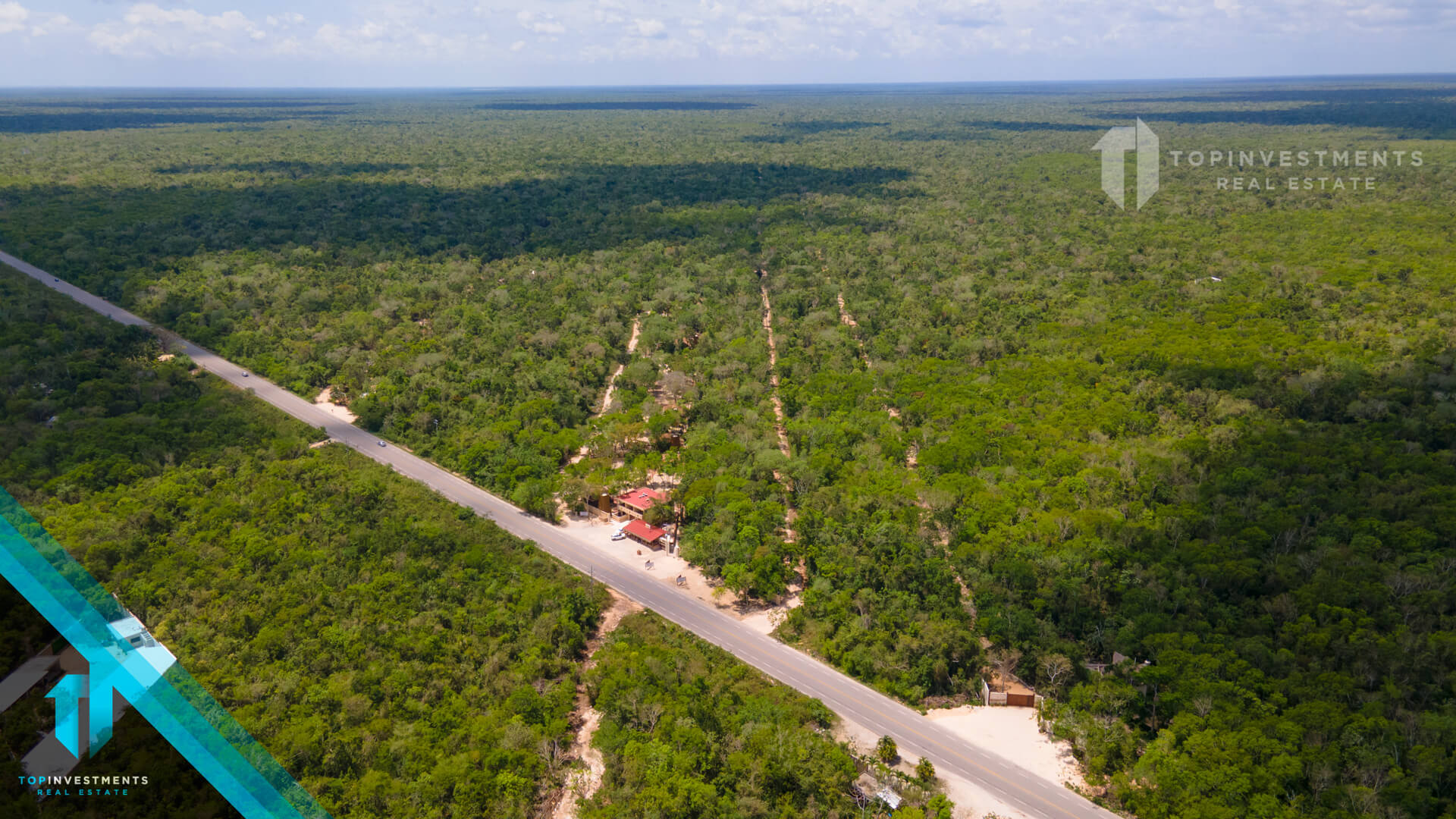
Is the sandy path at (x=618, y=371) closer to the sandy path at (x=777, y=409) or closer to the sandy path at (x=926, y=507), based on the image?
the sandy path at (x=777, y=409)

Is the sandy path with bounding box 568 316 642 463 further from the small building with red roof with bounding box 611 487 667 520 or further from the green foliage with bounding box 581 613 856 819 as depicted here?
the green foliage with bounding box 581 613 856 819

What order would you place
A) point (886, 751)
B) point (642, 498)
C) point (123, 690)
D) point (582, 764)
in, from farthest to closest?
1. point (642, 498)
2. point (582, 764)
3. point (886, 751)
4. point (123, 690)

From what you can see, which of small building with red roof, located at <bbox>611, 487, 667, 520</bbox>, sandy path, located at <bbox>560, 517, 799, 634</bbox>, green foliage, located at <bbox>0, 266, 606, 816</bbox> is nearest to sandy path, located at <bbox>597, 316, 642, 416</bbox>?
small building with red roof, located at <bbox>611, 487, 667, 520</bbox>

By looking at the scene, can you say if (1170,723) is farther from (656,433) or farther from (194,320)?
(194,320)

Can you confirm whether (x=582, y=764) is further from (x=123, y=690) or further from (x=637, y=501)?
(x=637, y=501)

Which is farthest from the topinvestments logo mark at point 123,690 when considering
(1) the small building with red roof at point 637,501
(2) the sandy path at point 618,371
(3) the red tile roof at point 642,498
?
(2) the sandy path at point 618,371

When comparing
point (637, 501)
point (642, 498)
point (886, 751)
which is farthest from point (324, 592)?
point (886, 751)
